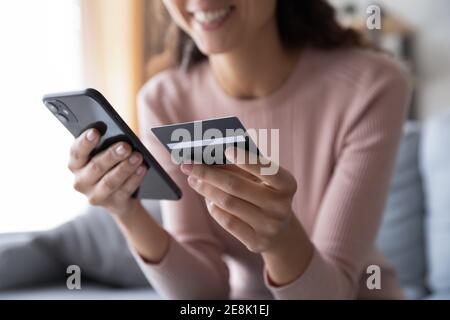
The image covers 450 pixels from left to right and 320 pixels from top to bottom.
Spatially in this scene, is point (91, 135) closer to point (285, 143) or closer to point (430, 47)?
point (285, 143)

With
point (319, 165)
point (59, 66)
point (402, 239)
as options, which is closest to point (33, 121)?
point (59, 66)

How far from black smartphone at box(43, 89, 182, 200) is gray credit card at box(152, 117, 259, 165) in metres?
0.05

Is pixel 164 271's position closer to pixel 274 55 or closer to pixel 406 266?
pixel 274 55

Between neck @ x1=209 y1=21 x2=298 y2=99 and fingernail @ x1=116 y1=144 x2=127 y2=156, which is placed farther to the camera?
neck @ x1=209 y1=21 x2=298 y2=99

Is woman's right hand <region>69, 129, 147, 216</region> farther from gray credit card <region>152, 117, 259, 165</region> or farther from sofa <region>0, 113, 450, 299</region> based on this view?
sofa <region>0, 113, 450, 299</region>

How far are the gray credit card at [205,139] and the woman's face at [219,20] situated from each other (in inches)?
9.1

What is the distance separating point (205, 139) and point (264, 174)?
61 mm

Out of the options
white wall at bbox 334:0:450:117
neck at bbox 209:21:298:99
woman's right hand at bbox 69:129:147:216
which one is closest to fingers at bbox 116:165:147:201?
woman's right hand at bbox 69:129:147:216

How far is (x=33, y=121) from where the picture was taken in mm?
848

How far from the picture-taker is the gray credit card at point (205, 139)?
427 millimetres

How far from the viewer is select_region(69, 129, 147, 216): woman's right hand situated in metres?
0.52

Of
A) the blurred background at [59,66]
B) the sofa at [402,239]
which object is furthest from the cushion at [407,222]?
the blurred background at [59,66]

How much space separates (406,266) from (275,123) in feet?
2.14

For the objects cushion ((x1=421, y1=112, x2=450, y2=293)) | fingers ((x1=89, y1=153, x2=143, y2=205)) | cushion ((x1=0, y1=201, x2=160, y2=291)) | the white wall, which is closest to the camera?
fingers ((x1=89, y1=153, x2=143, y2=205))
